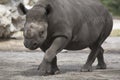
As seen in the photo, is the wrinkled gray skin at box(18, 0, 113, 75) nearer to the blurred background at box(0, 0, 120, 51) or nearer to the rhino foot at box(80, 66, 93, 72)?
the rhino foot at box(80, 66, 93, 72)

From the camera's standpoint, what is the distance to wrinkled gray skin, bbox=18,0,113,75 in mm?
9211

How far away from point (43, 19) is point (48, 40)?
1.48ft

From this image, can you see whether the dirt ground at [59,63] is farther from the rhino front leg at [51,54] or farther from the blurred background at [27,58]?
the rhino front leg at [51,54]

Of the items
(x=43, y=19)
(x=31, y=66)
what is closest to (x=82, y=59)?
(x=31, y=66)

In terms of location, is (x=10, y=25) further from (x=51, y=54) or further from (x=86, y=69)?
(x=51, y=54)

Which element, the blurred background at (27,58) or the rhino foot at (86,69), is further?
the rhino foot at (86,69)

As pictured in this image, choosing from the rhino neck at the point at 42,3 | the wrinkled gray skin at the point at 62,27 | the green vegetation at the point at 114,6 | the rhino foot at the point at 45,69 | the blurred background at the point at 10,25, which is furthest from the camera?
the green vegetation at the point at 114,6

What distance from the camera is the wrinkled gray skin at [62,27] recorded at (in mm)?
9211

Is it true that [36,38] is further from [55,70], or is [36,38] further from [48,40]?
[55,70]

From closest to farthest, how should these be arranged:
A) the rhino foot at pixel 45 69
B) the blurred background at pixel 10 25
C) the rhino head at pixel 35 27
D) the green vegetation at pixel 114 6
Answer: the rhino head at pixel 35 27
the rhino foot at pixel 45 69
the blurred background at pixel 10 25
the green vegetation at pixel 114 6

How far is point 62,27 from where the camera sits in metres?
9.56

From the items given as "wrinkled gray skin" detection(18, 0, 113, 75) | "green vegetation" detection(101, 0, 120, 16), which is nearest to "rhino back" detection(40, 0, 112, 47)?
"wrinkled gray skin" detection(18, 0, 113, 75)

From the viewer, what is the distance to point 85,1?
10758mm

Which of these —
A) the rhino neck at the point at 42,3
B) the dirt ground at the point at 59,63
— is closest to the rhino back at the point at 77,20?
the rhino neck at the point at 42,3
